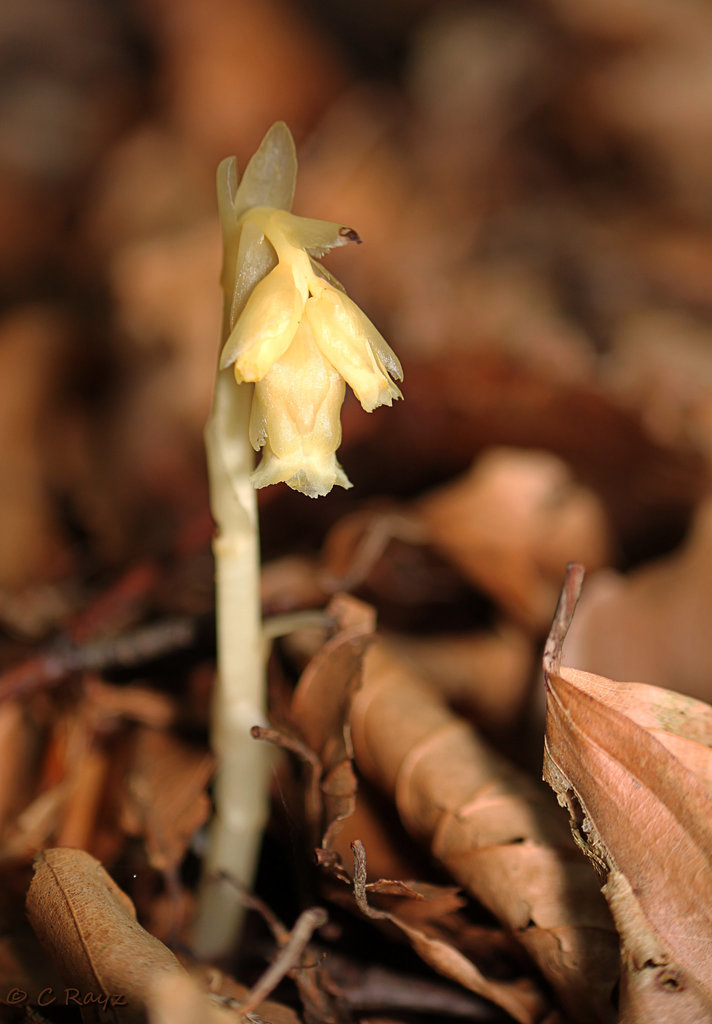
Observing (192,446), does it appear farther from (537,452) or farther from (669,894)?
(669,894)

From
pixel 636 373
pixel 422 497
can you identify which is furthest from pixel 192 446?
pixel 636 373

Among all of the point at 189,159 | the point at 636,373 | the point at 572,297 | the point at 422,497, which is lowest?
the point at 422,497

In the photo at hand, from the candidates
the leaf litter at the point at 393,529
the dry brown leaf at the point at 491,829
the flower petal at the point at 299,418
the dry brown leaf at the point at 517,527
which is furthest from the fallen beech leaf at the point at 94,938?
the dry brown leaf at the point at 517,527

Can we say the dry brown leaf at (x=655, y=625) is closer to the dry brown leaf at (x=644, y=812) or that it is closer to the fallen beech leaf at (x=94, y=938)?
the dry brown leaf at (x=644, y=812)

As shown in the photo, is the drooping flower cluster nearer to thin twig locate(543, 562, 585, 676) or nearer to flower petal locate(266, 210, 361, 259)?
flower petal locate(266, 210, 361, 259)

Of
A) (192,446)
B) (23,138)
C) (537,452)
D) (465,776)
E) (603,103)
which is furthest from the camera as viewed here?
(23,138)

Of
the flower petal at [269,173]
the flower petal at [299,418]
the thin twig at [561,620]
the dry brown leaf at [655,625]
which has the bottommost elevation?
the dry brown leaf at [655,625]
